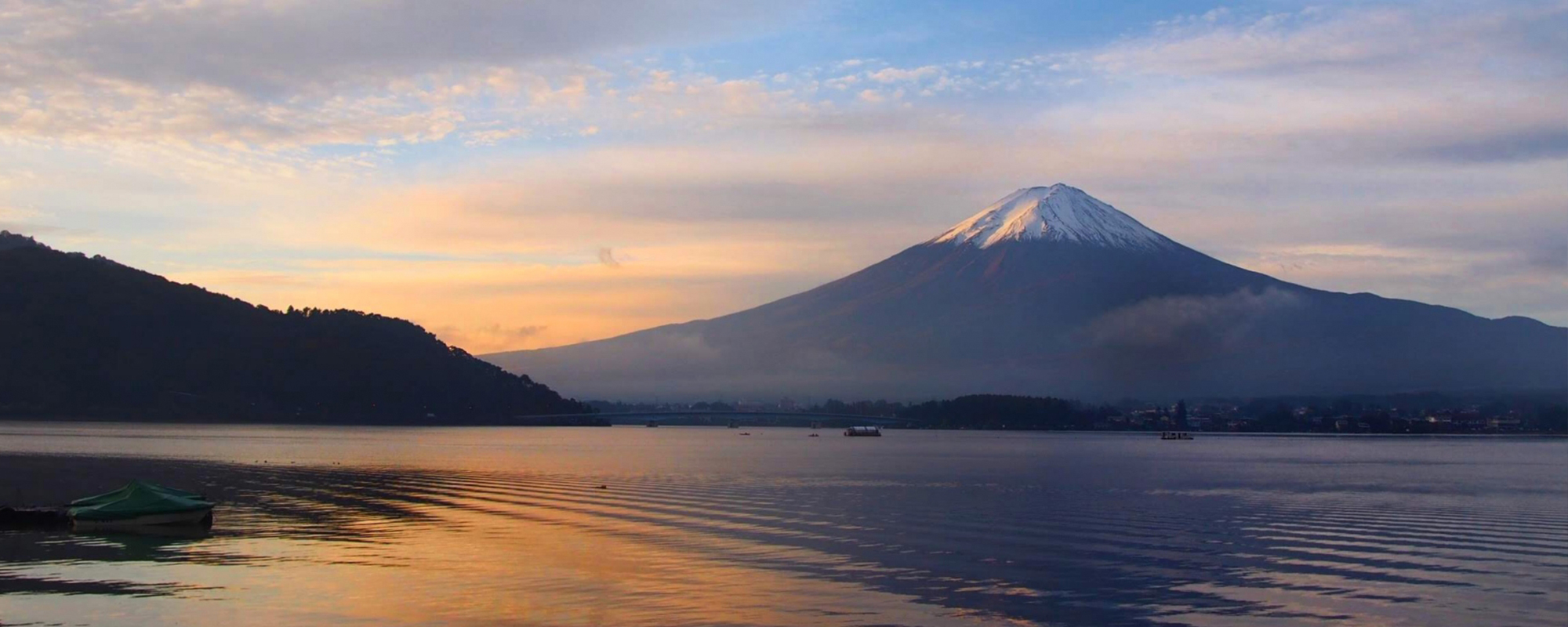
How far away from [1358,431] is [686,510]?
139889 mm

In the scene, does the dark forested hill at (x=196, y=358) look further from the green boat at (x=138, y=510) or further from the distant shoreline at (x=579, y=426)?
the green boat at (x=138, y=510)

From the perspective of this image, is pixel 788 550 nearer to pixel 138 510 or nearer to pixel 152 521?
pixel 152 521

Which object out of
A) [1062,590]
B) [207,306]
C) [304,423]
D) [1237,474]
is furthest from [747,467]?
[207,306]

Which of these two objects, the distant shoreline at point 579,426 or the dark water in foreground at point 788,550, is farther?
the distant shoreline at point 579,426

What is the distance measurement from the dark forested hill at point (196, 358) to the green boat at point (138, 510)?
97.6 meters

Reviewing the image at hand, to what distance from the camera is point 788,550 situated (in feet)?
82.3

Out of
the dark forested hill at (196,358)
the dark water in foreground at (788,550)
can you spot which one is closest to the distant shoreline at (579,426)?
the dark forested hill at (196,358)

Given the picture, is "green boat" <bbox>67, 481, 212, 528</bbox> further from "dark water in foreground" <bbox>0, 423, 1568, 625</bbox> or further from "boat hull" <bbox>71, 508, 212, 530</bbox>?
"dark water in foreground" <bbox>0, 423, 1568, 625</bbox>

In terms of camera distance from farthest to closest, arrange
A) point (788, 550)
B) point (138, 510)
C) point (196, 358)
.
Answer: point (196, 358) → point (138, 510) → point (788, 550)

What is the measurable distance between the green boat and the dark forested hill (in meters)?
97.6

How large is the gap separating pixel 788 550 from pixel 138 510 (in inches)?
541

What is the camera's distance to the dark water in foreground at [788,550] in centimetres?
1872

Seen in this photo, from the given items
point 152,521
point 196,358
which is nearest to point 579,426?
point 196,358

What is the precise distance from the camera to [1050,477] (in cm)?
5069
